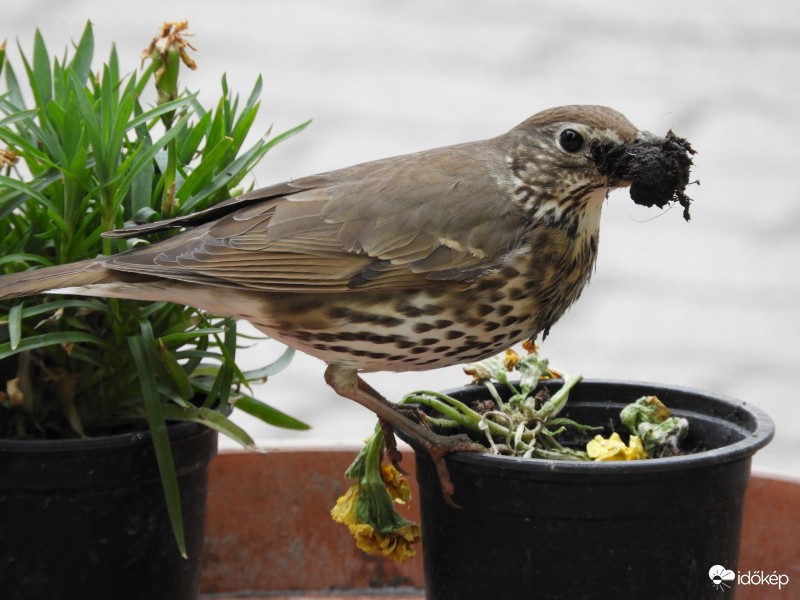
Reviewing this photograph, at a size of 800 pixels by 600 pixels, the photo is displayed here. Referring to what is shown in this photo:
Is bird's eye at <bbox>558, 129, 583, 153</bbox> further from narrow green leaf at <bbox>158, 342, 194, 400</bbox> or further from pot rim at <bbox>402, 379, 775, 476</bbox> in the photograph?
narrow green leaf at <bbox>158, 342, 194, 400</bbox>

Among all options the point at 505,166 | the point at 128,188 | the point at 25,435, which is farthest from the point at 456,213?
the point at 25,435

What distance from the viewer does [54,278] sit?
6.04ft

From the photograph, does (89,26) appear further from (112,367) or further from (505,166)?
(505,166)

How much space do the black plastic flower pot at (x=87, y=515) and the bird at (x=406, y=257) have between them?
0.89 feet

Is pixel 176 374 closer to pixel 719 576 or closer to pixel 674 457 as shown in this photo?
pixel 674 457

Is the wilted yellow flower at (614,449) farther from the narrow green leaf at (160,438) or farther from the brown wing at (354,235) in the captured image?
the narrow green leaf at (160,438)

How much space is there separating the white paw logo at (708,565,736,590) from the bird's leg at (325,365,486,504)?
40cm

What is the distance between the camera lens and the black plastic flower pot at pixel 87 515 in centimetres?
192

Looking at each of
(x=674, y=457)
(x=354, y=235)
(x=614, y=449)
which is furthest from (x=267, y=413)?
(x=674, y=457)

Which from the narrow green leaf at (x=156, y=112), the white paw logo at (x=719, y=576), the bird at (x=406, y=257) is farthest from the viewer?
the narrow green leaf at (x=156, y=112)

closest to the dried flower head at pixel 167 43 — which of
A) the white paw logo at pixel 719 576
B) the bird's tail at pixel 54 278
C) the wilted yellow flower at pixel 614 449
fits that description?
the bird's tail at pixel 54 278

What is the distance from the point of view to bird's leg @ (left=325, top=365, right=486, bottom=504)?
181cm

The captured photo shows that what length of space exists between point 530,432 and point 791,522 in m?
0.58

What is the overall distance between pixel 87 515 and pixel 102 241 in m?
0.48
